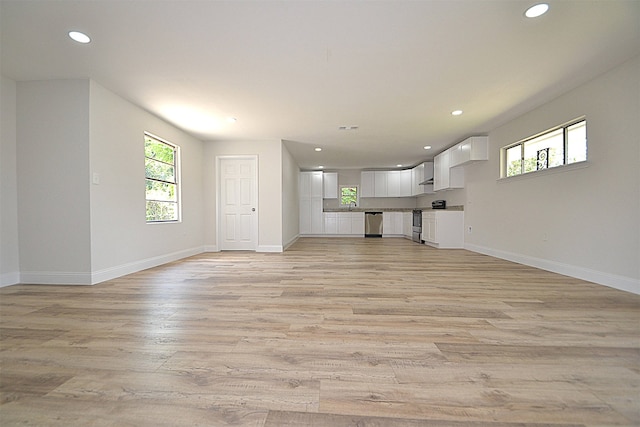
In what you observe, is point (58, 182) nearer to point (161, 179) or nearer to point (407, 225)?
point (161, 179)

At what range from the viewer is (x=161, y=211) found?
4.63 meters

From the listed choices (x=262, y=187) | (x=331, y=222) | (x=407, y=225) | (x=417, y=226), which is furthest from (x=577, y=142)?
(x=331, y=222)

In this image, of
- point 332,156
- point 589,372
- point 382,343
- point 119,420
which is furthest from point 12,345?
point 332,156

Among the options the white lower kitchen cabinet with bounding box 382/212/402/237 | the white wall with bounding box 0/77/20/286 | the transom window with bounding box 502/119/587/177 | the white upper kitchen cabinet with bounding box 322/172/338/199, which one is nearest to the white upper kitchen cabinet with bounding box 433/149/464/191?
the transom window with bounding box 502/119/587/177

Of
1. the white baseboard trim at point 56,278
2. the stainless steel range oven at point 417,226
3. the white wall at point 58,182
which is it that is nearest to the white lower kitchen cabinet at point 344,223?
the stainless steel range oven at point 417,226

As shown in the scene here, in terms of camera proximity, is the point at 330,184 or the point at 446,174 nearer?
the point at 446,174

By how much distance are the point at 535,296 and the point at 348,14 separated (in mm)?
3094

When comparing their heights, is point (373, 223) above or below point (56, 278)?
above

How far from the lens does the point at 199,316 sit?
6.93ft

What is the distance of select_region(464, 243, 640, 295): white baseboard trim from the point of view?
2.77 meters

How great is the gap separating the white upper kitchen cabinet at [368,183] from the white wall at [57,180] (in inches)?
299

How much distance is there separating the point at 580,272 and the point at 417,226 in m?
4.56

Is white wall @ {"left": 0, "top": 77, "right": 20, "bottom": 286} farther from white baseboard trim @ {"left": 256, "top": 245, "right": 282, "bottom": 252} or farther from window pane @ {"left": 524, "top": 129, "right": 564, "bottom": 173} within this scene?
window pane @ {"left": 524, "top": 129, "right": 564, "bottom": 173}

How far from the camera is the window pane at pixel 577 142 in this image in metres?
Answer: 3.34
